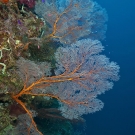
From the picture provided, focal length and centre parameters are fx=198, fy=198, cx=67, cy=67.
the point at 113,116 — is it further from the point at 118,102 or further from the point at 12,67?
the point at 12,67

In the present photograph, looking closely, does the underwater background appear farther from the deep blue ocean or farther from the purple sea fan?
the deep blue ocean

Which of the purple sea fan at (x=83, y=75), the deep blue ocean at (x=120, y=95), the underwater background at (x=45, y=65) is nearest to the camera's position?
the underwater background at (x=45, y=65)

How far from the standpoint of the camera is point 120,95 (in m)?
29.7

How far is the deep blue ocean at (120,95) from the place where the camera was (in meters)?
25.9

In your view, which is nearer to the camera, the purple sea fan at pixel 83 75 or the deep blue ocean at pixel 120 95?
the purple sea fan at pixel 83 75

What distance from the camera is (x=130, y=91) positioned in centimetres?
3083

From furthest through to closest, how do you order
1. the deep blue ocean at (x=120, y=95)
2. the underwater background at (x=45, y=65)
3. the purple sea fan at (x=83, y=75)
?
the deep blue ocean at (x=120, y=95)
the purple sea fan at (x=83, y=75)
the underwater background at (x=45, y=65)

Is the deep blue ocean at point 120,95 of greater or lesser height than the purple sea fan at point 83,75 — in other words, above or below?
above

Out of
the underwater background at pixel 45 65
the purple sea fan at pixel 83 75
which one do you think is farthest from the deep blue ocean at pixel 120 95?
the purple sea fan at pixel 83 75

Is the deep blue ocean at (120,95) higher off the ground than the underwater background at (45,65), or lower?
higher

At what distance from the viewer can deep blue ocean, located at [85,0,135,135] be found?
25.9m

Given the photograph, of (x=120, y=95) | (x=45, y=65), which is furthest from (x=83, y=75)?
(x=120, y=95)

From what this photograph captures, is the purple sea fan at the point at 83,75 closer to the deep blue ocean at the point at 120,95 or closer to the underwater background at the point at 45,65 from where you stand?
the underwater background at the point at 45,65

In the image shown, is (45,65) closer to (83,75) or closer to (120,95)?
(83,75)
